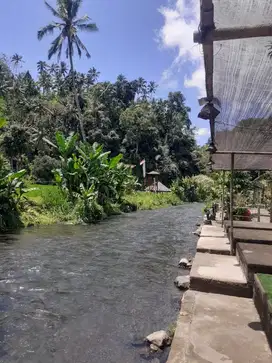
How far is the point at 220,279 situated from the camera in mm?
4281

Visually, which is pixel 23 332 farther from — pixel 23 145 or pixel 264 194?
pixel 23 145

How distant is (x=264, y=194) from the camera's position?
14.1 metres

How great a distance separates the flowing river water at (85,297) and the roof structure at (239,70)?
9.58 feet

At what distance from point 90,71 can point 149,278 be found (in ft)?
166

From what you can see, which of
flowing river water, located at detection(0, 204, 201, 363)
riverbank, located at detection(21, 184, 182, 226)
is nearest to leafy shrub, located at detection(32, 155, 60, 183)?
riverbank, located at detection(21, 184, 182, 226)

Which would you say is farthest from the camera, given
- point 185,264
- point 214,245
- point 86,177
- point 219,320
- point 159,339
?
point 86,177

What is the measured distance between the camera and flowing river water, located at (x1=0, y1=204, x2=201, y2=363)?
4.09 meters

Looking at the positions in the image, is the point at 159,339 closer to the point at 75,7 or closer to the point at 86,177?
the point at 86,177

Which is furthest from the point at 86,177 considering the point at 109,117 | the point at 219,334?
the point at 109,117

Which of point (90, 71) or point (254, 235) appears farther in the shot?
point (90, 71)

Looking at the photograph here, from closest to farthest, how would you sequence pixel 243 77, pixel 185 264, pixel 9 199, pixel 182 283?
pixel 243 77 < pixel 182 283 < pixel 185 264 < pixel 9 199

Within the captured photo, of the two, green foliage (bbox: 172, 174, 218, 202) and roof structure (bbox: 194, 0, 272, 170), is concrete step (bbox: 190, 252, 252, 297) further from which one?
green foliage (bbox: 172, 174, 218, 202)

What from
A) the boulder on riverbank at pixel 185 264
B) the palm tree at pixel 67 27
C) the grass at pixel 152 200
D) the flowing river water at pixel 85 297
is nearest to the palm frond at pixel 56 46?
the palm tree at pixel 67 27

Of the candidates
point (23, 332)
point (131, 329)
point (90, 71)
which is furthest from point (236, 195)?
point (90, 71)
